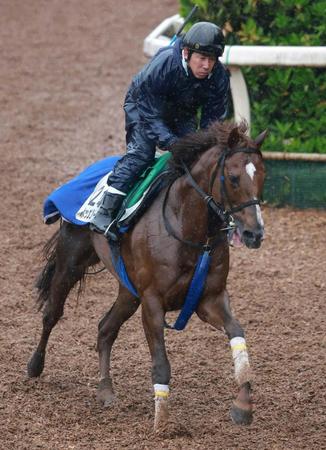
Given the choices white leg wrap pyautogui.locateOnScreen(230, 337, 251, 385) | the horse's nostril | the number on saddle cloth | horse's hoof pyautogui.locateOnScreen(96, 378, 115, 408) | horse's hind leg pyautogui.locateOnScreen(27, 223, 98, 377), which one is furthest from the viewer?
horse's hind leg pyautogui.locateOnScreen(27, 223, 98, 377)

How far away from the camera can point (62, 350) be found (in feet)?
24.0

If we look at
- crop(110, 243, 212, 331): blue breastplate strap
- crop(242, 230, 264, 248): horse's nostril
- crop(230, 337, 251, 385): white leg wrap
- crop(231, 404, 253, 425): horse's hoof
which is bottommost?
crop(231, 404, 253, 425): horse's hoof

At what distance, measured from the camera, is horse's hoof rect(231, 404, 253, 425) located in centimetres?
563

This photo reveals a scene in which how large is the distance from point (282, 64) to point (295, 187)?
48.1 inches

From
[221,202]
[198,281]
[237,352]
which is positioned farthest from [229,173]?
[237,352]

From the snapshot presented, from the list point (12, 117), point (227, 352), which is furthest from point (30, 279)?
point (12, 117)

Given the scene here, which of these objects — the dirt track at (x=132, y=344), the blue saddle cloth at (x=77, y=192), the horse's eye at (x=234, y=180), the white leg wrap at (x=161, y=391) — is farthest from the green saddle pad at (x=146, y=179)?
the dirt track at (x=132, y=344)

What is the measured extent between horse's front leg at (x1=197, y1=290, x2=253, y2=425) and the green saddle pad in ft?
2.55

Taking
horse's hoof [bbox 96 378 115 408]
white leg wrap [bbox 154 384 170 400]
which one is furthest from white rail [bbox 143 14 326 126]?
white leg wrap [bbox 154 384 170 400]

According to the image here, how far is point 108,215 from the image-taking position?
6.25 m

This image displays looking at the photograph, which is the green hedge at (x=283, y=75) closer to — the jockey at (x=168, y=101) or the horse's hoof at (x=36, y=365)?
the jockey at (x=168, y=101)

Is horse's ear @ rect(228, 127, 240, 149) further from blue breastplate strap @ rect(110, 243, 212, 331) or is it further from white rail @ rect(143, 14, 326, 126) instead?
white rail @ rect(143, 14, 326, 126)

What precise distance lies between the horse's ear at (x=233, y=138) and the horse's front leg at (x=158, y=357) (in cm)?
103

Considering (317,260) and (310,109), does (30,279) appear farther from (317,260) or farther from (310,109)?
(310,109)
